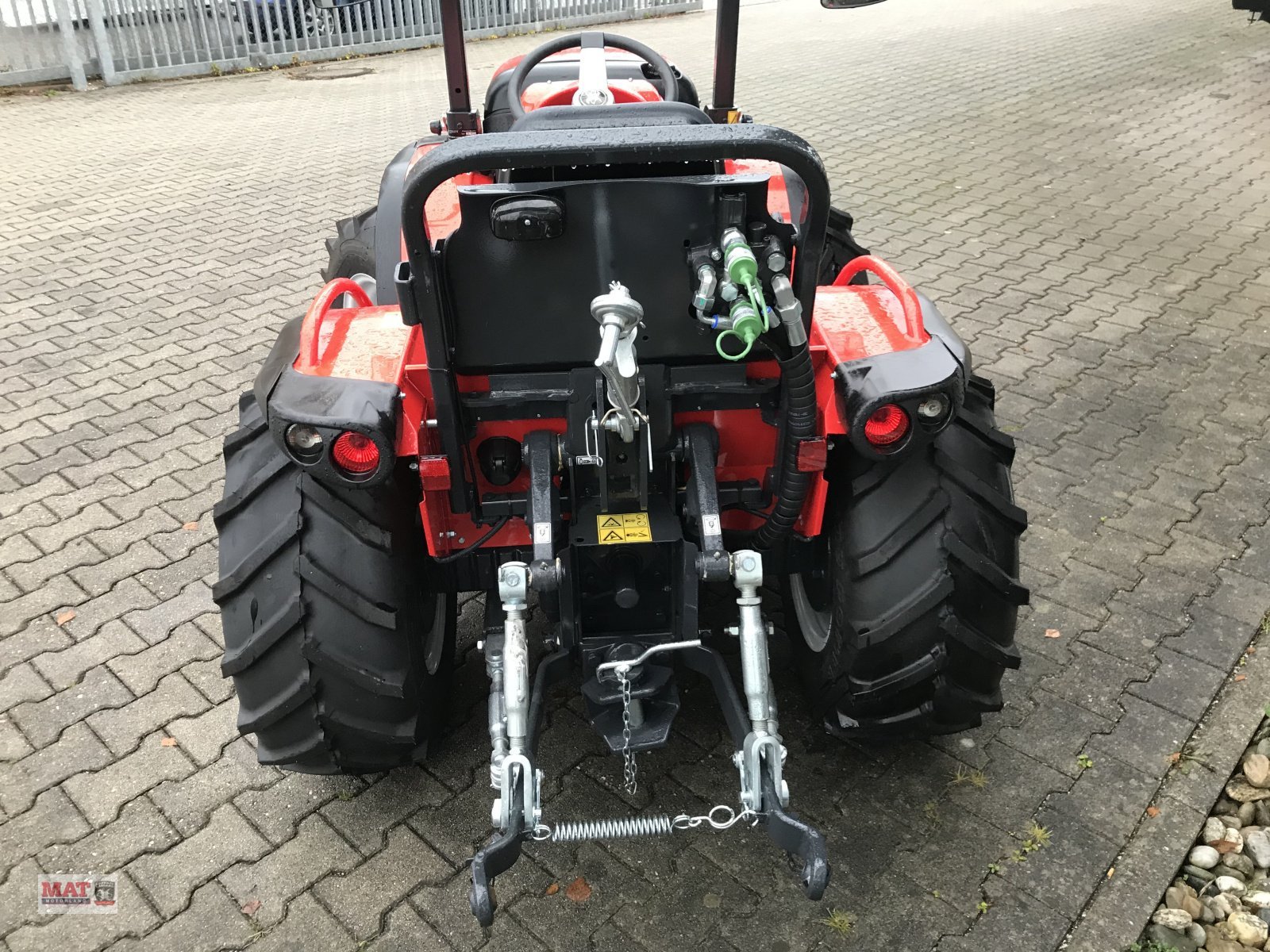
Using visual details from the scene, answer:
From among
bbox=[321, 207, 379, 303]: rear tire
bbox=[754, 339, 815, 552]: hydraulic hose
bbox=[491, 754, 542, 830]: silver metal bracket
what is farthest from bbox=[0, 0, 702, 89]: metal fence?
bbox=[491, 754, 542, 830]: silver metal bracket

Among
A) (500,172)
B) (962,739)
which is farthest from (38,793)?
(962,739)

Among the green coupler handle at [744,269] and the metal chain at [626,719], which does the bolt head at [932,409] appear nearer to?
the green coupler handle at [744,269]

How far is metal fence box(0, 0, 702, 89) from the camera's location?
1070 cm

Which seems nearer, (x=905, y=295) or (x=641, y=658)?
(x=641, y=658)

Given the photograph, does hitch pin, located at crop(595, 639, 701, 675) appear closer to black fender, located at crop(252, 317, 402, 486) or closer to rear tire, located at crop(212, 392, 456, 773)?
rear tire, located at crop(212, 392, 456, 773)

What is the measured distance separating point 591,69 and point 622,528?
2.04 m

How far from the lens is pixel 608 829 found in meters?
2.08

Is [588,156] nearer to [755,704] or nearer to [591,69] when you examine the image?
[755,704]

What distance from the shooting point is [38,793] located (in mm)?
2756

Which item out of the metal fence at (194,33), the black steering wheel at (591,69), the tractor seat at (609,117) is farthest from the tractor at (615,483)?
the metal fence at (194,33)

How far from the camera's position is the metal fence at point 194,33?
10.7 metres

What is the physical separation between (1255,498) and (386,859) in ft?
11.4

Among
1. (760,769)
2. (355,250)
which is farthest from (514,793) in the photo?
(355,250)

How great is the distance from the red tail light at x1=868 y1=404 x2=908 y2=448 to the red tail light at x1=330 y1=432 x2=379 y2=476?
41.8 inches
